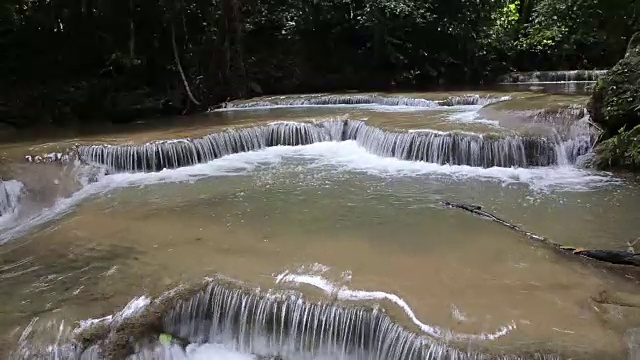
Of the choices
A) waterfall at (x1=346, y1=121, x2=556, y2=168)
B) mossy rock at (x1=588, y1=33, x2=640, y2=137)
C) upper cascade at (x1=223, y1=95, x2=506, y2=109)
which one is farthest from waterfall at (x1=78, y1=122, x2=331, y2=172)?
mossy rock at (x1=588, y1=33, x2=640, y2=137)

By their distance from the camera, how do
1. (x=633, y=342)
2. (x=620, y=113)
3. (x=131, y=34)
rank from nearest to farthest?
(x=633, y=342) < (x=620, y=113) < (x=131, y=34)

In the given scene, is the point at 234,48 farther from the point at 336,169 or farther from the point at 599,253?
the point at 599,253

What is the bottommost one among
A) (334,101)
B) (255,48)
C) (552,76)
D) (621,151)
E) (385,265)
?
(385,265)

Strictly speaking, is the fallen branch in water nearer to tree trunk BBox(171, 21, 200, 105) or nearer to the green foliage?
the green foliage

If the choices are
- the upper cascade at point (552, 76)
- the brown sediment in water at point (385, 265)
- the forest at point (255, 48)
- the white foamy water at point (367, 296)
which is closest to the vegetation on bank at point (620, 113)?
the forest at point (255, 48)

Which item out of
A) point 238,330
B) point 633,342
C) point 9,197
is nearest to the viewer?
point 633,342

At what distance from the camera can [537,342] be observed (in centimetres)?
389

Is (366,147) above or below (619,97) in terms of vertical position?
below

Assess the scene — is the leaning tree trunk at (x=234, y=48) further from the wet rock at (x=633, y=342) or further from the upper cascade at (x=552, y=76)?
the wet rock at (x=633, y=342)

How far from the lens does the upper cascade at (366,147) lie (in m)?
9.40

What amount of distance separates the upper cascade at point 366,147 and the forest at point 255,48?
2.40m

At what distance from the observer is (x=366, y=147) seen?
36.5ft

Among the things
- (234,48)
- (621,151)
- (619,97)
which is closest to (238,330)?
(621,151)

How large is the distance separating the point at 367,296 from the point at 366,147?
6.72 metres
